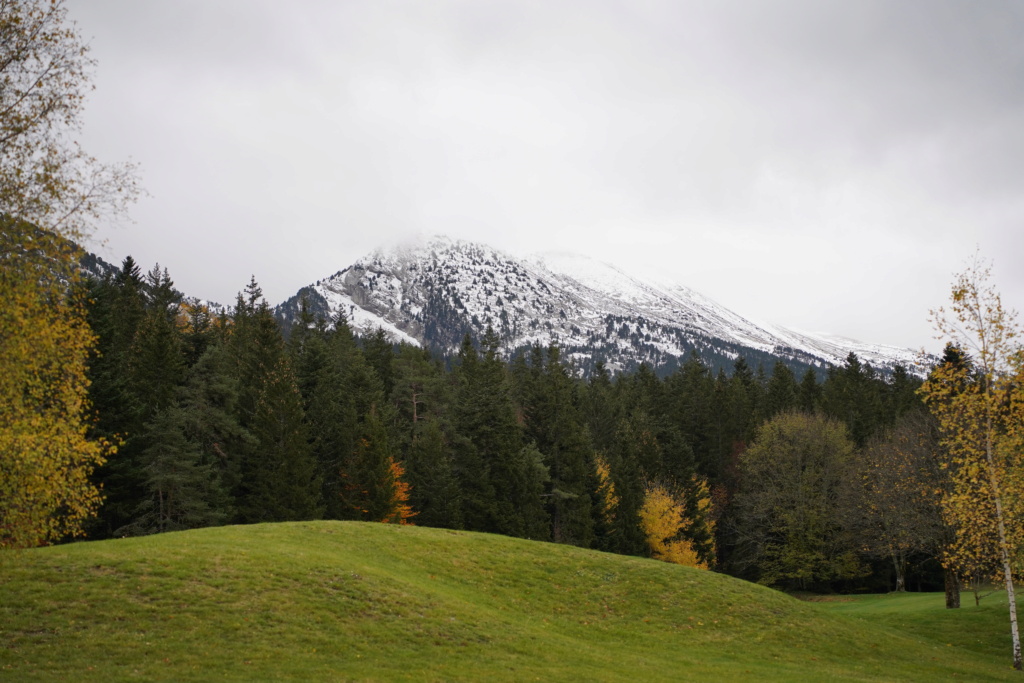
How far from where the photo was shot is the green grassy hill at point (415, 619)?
1612 cm

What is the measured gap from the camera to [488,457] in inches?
2238

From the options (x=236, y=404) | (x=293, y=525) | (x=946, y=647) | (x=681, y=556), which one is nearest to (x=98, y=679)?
(x=293, y=525)

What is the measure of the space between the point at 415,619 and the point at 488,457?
36.0 m

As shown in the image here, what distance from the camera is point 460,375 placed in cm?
7794

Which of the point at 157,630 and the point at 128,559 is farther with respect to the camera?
the point at 128,559

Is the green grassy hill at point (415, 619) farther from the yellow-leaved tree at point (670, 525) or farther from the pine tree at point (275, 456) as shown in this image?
the yellow-leaved tree at point (670, 525)

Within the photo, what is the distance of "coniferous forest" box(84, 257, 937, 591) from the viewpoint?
1633 inches

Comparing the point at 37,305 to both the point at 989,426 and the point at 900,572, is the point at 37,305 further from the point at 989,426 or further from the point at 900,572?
the point at 900,572

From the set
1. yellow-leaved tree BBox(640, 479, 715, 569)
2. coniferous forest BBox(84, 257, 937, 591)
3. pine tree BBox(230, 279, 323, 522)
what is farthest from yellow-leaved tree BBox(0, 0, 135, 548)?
yellow-leaved tree BBox(640, 479, 715, 569)

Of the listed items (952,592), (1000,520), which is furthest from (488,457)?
(1000,520)

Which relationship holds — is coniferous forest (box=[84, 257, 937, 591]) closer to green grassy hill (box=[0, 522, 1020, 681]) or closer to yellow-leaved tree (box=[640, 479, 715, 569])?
yellow-leaved tree (box=[640, 479, 715, 569])

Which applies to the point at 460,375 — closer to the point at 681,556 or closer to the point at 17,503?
the point at 681,556

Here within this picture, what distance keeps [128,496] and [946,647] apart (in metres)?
44.7

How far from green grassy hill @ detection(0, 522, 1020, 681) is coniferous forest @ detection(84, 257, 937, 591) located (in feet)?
40.8
